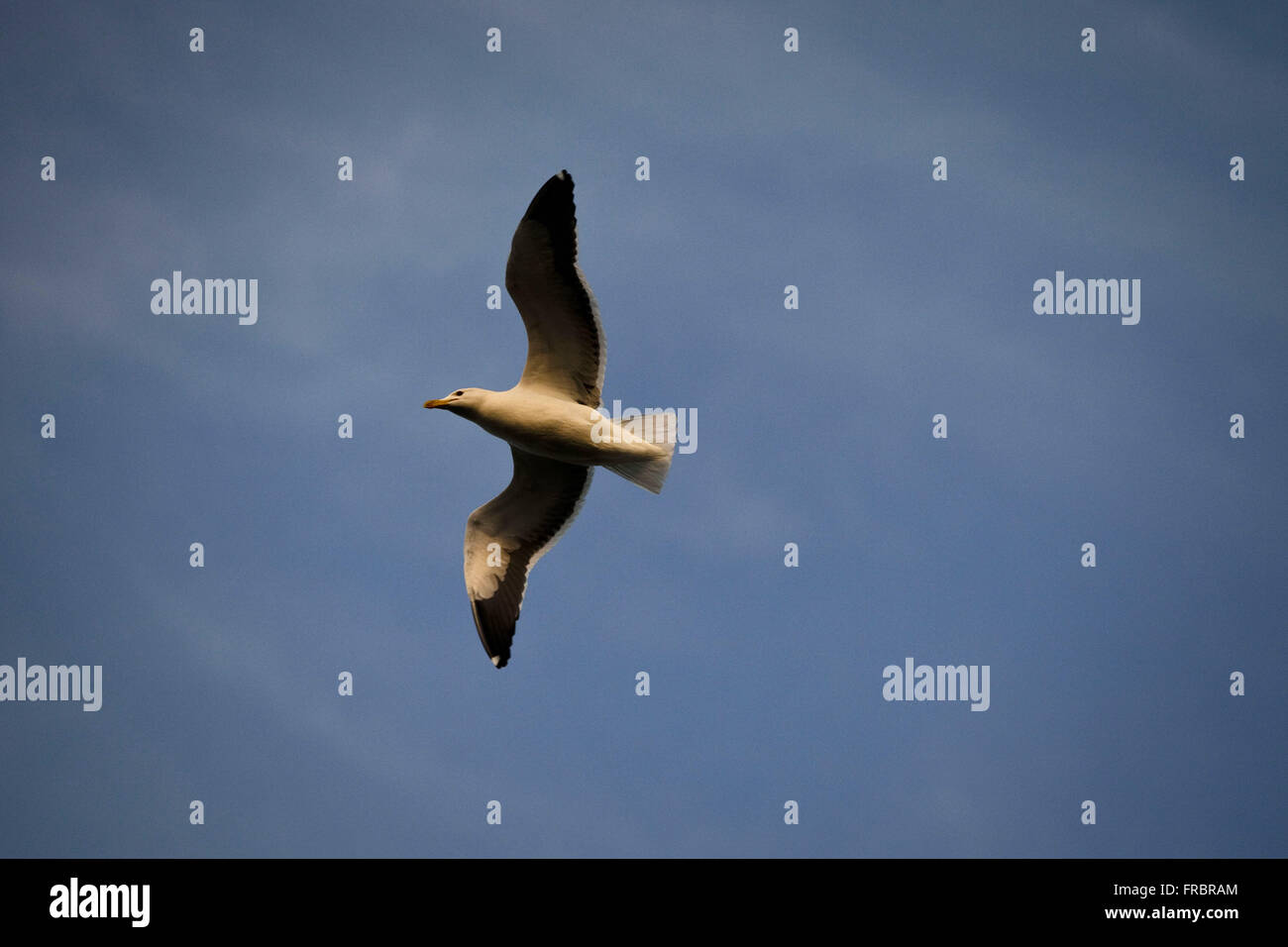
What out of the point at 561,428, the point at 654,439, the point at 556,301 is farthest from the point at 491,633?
the point at 556,301

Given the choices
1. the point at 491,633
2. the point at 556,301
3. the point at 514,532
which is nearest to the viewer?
the point at 556,301

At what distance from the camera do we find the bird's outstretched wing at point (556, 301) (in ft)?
30.3

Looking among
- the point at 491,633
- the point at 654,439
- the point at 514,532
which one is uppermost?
the point at 654,439

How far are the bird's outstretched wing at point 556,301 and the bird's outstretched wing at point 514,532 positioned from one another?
780 mm

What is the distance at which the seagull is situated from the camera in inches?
367

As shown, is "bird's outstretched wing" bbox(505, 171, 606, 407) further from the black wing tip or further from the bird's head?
the black wing tip

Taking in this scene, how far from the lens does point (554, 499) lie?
1061 cm

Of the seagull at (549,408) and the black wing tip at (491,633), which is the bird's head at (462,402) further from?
the black wing tip at (491,633)

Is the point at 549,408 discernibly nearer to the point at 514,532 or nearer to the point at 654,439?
the point at 654,439

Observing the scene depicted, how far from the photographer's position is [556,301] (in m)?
9.53

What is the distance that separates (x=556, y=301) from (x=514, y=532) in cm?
201

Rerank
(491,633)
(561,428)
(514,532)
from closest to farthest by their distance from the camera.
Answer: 1. (561,428)
2. (491,633)
3. (514,532)

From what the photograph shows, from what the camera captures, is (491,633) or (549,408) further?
(491,633)

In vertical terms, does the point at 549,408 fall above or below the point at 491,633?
above
